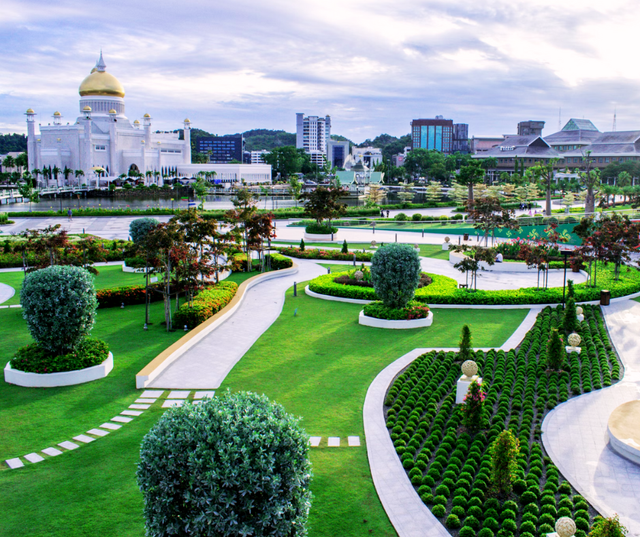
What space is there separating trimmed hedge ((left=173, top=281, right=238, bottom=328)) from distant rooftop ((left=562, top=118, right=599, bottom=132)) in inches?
5221

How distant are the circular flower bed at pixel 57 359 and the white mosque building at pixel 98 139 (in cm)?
9646

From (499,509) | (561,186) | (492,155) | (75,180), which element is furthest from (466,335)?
(492,155)

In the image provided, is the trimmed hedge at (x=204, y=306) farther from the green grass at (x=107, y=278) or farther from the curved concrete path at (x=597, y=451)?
the curved concrete path at (x=597, y=451)

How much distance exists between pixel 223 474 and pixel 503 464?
5726mm

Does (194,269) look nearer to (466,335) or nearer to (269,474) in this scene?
(466,335)

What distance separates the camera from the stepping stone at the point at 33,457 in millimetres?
12078

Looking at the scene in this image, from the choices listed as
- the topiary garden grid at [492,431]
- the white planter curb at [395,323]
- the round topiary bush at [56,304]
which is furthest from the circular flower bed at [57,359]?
the white planter curb at [395,323]

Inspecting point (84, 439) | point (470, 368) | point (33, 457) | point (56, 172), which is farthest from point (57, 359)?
point (56, 172)

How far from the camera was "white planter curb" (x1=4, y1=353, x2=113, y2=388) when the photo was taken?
16.1 metres

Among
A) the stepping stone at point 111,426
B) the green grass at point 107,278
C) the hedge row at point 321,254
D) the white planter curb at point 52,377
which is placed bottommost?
the stepping stone at point 111,426

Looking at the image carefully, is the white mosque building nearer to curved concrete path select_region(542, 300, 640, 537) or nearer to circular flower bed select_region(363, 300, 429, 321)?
circular flower bed select_region(363, 300, 429, 321)

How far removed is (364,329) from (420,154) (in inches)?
5270

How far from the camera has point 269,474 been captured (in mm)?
7391

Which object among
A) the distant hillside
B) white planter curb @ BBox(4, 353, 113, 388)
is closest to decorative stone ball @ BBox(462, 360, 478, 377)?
white planter curb @ BBox(4, 353, 113, 388)
